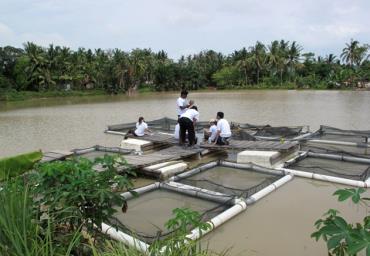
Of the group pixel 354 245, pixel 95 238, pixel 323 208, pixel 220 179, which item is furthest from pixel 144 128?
pixel 354 245

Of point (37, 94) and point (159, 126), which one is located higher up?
point (37, 94)

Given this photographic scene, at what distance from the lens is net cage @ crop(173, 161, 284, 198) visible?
5809 millimetres

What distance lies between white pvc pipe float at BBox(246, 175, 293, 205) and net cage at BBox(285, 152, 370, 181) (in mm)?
774

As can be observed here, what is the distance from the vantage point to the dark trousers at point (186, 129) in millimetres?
8774

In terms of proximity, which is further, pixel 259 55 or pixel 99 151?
pixel 259 55

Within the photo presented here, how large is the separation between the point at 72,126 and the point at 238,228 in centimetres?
1375

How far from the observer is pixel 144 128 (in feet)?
34.8

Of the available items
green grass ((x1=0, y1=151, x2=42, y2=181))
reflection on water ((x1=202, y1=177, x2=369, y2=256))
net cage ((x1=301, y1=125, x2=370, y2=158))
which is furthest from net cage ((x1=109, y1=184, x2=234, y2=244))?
net cage ((x1=301, y1=125, x2=370, y2=158))

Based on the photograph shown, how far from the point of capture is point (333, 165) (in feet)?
24.1

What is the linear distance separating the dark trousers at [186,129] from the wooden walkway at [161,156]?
34 centimetres

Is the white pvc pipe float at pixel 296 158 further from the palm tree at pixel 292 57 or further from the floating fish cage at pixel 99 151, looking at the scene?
the palm tree at pixel 292 57

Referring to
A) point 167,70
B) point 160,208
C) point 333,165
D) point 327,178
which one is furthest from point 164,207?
point 167,70

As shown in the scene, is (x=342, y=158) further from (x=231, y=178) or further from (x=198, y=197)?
(x=198, y=197)

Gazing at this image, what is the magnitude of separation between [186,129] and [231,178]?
2627mm
